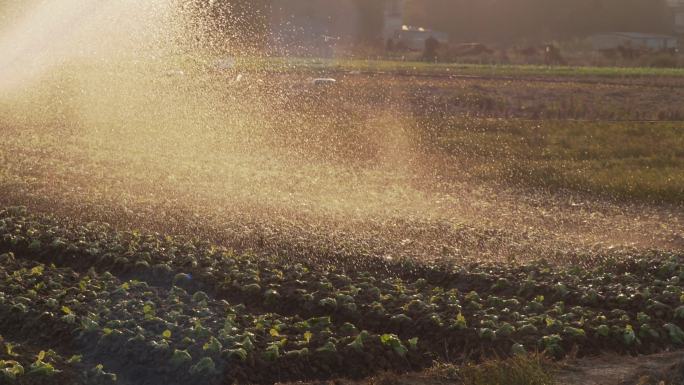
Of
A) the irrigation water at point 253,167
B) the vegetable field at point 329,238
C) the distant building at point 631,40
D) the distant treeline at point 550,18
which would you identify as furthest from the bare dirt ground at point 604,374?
the distant treeline at point 550,18

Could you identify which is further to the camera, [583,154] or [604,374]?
[583,154]

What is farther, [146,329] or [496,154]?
[496,154]

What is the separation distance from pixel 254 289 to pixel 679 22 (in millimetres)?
78656

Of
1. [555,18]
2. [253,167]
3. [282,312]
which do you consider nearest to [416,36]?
[555,18]

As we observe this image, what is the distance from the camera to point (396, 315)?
10.4 m

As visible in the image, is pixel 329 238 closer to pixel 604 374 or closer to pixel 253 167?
pixel 604 374

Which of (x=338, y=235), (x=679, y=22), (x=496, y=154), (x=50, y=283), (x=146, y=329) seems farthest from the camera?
(x=679, y=22)

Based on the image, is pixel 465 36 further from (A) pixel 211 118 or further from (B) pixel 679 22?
(A) pixel 211 118

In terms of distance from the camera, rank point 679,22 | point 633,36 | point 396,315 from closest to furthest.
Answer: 1. point 396,315
2. point 633,36
3. point 679,22

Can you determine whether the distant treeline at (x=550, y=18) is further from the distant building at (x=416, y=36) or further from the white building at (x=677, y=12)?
the distant building at (x=416, y=36)

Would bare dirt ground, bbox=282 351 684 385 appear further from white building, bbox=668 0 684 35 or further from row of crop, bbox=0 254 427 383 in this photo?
white building, bbox=668 0 684 35

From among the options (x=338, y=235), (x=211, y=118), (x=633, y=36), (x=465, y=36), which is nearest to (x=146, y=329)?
(x=338, y=235)

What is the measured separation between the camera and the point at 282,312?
433 inches

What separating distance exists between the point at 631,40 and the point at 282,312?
229ft
